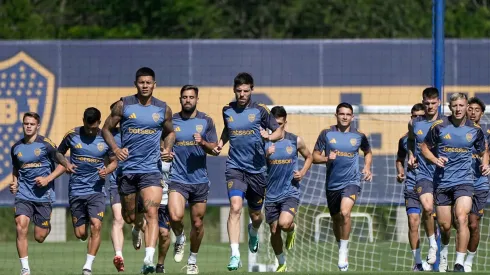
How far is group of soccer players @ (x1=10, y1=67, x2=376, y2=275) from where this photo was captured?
49.4ft

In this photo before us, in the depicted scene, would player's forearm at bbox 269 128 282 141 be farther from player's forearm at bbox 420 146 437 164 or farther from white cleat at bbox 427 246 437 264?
white cleat at bbox 427 246 437 264

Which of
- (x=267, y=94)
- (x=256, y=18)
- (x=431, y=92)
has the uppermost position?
(x=256, y=18)

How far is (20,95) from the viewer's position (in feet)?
72.9

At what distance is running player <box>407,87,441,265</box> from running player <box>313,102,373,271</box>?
0.68 m

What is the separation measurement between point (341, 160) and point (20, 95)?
23.4 feet

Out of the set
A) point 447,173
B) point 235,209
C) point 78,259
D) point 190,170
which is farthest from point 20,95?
point 447,173

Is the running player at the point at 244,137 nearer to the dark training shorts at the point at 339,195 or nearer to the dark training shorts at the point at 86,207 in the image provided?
the dark training shorts at the point at 339,195

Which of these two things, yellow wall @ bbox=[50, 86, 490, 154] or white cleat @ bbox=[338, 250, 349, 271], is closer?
white cleat @ bbox=[338, 250, 349, 271]

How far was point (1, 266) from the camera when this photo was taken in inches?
814

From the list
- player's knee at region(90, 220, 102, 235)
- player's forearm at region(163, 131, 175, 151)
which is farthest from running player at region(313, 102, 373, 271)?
player's knee at region(90, 220, 102, 235)

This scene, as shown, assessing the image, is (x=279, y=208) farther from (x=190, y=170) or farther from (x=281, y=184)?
(x=190, y=170)

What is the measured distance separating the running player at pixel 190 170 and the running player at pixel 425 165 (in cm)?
297

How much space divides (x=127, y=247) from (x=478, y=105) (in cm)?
930

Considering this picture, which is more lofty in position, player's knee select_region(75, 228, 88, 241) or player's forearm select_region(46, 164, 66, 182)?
player's forearm select_region(46, 164, 66, 182)
